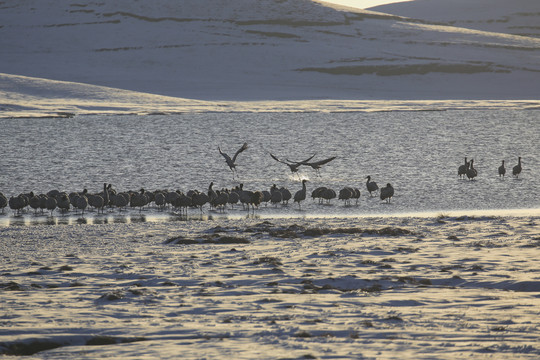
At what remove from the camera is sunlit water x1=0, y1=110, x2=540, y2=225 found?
29.1m

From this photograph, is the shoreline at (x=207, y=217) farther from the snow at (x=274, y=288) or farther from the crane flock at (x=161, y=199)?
the crane flock at (x=161, y=199)

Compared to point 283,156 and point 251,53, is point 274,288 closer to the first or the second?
point 283,156

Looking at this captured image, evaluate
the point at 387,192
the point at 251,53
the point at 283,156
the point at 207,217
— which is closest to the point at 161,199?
the point at 207,217

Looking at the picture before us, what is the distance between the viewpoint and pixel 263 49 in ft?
441

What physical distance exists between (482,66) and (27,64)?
73.9 m

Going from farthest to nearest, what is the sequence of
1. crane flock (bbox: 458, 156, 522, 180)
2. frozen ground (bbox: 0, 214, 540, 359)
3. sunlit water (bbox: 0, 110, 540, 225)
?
crane flock (bbox: 458, 156, 522, 180) → sunlit water (bbox: 0, 110, 540, 225) → frozen ground (bbox: 0, 214, 540, 359)

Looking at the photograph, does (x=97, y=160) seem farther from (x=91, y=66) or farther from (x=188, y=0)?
(x=188, y=0)

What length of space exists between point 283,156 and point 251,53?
84.4 metres

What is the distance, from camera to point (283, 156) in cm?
4997

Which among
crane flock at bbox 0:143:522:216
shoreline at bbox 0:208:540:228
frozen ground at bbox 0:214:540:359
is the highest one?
crane flock at bbox 0:143:522:216

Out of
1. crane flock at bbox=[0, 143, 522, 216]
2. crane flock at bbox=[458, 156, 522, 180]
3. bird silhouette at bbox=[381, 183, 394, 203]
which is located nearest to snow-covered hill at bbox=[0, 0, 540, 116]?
crane flock at bbox=[458, 156, 522, 180]

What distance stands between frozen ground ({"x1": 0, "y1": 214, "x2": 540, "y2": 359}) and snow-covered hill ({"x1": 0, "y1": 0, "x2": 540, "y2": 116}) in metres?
80.5

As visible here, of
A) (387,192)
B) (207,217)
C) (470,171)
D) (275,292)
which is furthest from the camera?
(470,171)

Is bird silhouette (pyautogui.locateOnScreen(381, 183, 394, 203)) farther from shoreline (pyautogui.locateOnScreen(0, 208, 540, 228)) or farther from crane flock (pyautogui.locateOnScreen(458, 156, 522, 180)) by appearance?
crane flock (pyautogui.locateOnScreen(458, 156, 522, 180))
